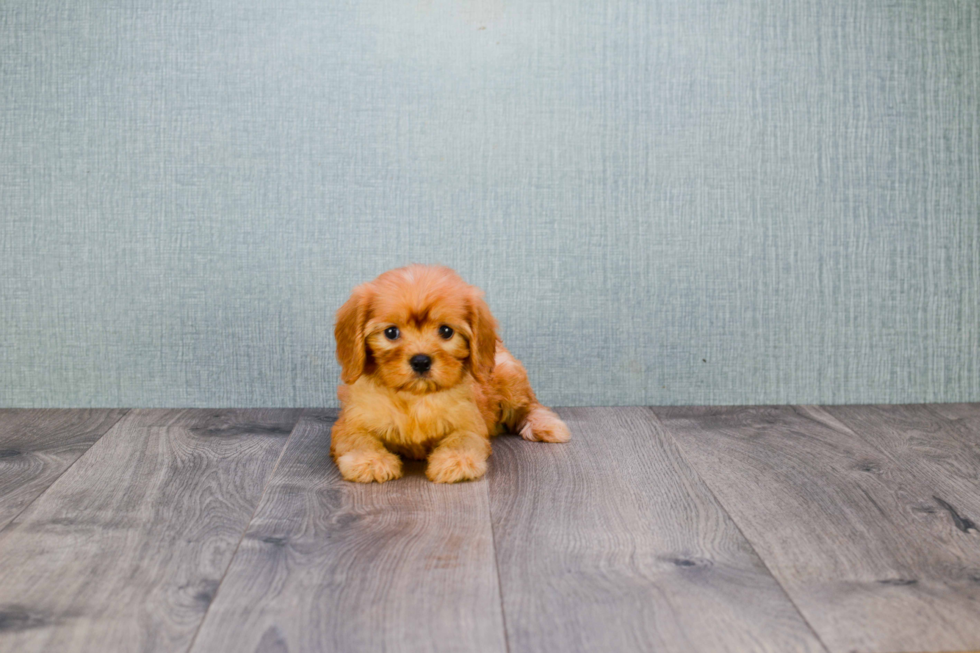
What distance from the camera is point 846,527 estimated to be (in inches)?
59.4

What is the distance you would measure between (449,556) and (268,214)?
1284 millimetres

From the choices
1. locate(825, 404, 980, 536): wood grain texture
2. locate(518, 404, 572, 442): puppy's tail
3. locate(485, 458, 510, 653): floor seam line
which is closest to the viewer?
locate(485, 458, 510, 653): floor seam line

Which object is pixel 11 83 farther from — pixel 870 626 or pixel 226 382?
pixel 870 626

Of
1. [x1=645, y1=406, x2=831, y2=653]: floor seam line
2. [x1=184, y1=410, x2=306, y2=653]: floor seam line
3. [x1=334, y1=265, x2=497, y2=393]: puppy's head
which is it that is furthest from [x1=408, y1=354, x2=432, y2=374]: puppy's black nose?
[x1=645, y1=406, x2=831, y2=653]: floor seam line

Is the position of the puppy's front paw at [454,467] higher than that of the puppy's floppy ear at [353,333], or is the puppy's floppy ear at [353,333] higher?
the puppy's floppy ear at [353,333]

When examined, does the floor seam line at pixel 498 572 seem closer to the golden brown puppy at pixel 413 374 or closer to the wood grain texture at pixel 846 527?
the golden brown puppy at pixel 413 374

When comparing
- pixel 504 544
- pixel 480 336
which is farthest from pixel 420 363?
pixel 504 544

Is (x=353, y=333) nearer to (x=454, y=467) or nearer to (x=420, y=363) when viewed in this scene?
(x=420, y=363)

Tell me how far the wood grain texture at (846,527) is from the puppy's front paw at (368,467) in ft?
2.24

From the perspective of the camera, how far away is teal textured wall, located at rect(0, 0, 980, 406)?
225cm

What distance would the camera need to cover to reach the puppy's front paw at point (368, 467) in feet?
5.69

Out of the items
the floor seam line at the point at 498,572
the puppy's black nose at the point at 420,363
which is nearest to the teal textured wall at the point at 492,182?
the puppy's black nose at the point at 420,363

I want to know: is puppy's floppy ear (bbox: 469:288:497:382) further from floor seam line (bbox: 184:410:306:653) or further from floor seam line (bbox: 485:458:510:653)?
floor seam line (bbox: 184:410:306:653)

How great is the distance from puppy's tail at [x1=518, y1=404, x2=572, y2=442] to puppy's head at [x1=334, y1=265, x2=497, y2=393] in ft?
1.23
